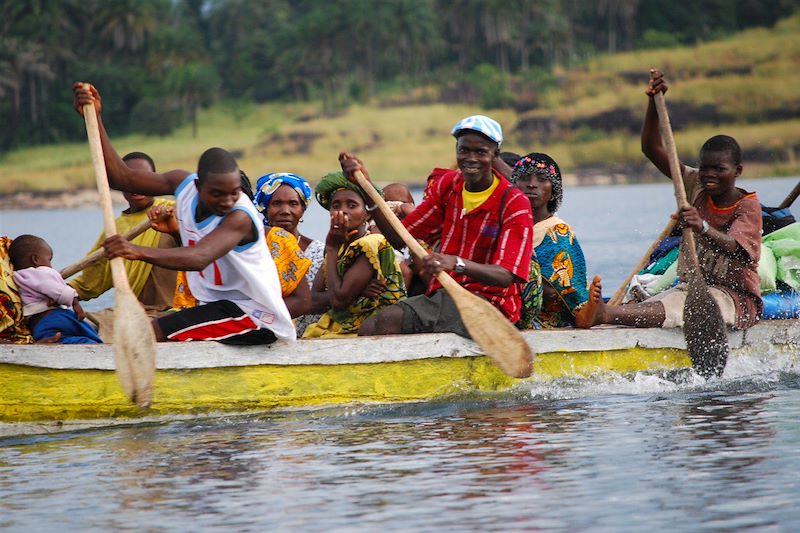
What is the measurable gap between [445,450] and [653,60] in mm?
60065

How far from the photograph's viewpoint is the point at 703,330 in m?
8.06

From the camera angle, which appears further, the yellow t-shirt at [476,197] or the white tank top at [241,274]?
the yellow t-shirt at [476,197]

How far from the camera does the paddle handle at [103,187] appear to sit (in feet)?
21.0

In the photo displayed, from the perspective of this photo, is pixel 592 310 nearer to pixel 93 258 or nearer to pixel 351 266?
pixel 351 266

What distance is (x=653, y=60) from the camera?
212ft

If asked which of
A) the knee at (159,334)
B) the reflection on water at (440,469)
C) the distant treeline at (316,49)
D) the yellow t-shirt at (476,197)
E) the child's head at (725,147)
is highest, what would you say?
the distant treeline at (316,49)

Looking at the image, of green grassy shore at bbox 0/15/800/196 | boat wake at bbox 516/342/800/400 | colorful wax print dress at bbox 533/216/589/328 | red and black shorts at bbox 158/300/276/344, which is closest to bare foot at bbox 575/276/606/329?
colorful wax print dress at bbox 533/216/589/328

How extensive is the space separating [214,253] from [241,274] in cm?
40

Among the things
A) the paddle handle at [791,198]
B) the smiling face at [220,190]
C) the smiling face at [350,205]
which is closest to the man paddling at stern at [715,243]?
the paddle handle at [791,198]

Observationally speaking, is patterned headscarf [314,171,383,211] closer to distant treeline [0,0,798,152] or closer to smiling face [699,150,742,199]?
smiling face [699,150,742,199]

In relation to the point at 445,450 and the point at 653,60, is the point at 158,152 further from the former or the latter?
the point at 445,450

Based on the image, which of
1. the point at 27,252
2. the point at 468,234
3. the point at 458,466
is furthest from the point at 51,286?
the point at 458,466

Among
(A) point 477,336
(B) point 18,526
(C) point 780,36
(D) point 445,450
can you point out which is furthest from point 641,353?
(C) point 780,36

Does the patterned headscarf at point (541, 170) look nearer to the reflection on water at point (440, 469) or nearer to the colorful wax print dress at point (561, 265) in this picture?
the colorful wax print dress at point (561, 265)
